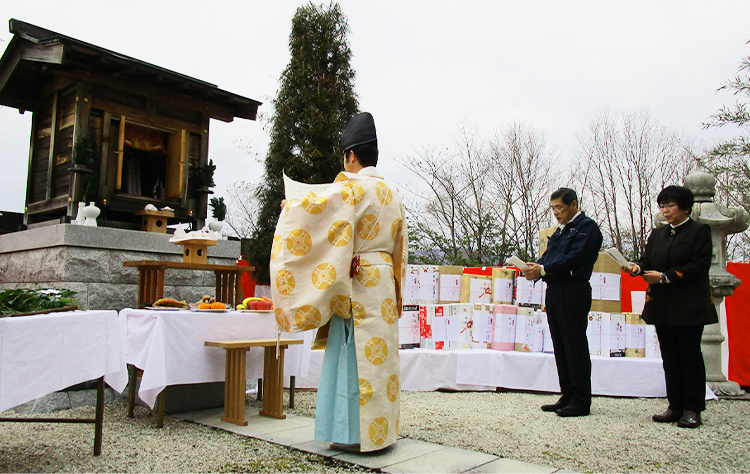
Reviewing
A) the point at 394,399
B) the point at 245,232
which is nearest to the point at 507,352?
the point at 394,399

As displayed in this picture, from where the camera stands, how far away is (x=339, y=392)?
288 centimetres

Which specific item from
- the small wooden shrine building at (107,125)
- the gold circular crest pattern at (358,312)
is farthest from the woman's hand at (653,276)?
the small wooden shrine building at (107,125)

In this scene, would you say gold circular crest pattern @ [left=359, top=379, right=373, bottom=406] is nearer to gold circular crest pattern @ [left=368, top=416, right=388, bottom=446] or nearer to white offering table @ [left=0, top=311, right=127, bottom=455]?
gold circular crest pattern @ [left=368, top=416, right=388, bottom=446]

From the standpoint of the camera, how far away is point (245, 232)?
22.9 meters

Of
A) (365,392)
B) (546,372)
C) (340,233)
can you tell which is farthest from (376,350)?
(546,372)

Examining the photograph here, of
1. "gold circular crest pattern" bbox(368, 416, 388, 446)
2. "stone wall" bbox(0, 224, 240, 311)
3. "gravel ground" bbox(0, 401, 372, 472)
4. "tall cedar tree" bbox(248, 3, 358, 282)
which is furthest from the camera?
"tall cedar tree" bbox(248, 3, 358, 282)

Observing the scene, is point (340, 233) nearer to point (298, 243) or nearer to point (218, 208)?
point (298, 243)

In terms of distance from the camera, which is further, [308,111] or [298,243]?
[308,111]

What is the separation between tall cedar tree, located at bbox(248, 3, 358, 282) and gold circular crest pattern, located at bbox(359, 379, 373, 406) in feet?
26.8

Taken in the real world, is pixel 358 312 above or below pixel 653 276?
below

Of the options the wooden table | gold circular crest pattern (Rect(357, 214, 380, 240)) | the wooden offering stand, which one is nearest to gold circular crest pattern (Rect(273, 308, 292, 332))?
gold circular crest pattern (Rect(357, 214, 380, 240))

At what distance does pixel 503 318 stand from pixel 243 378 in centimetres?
269

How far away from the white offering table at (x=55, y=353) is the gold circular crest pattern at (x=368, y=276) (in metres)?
1.30

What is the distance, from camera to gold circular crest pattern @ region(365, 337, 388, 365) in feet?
9.29
